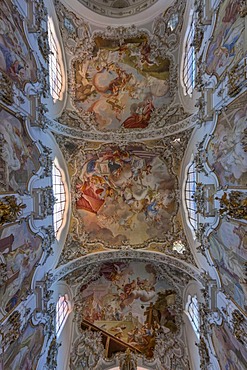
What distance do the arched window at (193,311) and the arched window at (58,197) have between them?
7614 millimetres

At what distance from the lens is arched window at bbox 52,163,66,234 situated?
12320 mm

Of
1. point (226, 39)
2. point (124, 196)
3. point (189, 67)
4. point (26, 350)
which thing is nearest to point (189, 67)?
point (189, 67)

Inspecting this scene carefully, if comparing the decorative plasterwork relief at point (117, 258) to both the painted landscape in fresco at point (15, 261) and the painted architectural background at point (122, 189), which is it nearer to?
the painted architectural background at point (122, 189)

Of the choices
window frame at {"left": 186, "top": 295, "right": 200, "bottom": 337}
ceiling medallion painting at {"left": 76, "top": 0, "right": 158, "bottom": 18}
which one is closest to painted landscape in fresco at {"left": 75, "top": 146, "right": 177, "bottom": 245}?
window frame at {"left": 186, "top": 295, "right": 200, "bottom": 337}

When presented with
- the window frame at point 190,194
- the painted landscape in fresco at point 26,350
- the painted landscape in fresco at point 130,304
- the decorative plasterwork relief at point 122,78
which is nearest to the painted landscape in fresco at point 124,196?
the window frame at point 190,194

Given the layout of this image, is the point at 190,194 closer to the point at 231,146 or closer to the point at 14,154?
the point at 231,146

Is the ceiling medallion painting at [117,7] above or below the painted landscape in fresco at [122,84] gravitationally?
above

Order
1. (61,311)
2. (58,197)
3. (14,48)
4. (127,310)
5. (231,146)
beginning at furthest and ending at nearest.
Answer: (127,310) → (58,197) → (61,311) → (14,48) → (231,146)

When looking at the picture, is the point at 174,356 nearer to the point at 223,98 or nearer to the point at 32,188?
the point at 32,188

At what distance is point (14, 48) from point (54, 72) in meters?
4.72

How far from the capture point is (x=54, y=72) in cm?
1203

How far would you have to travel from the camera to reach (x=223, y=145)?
25.7ft

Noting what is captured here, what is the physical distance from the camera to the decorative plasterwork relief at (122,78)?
12133mm

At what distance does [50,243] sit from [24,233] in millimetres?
2463
